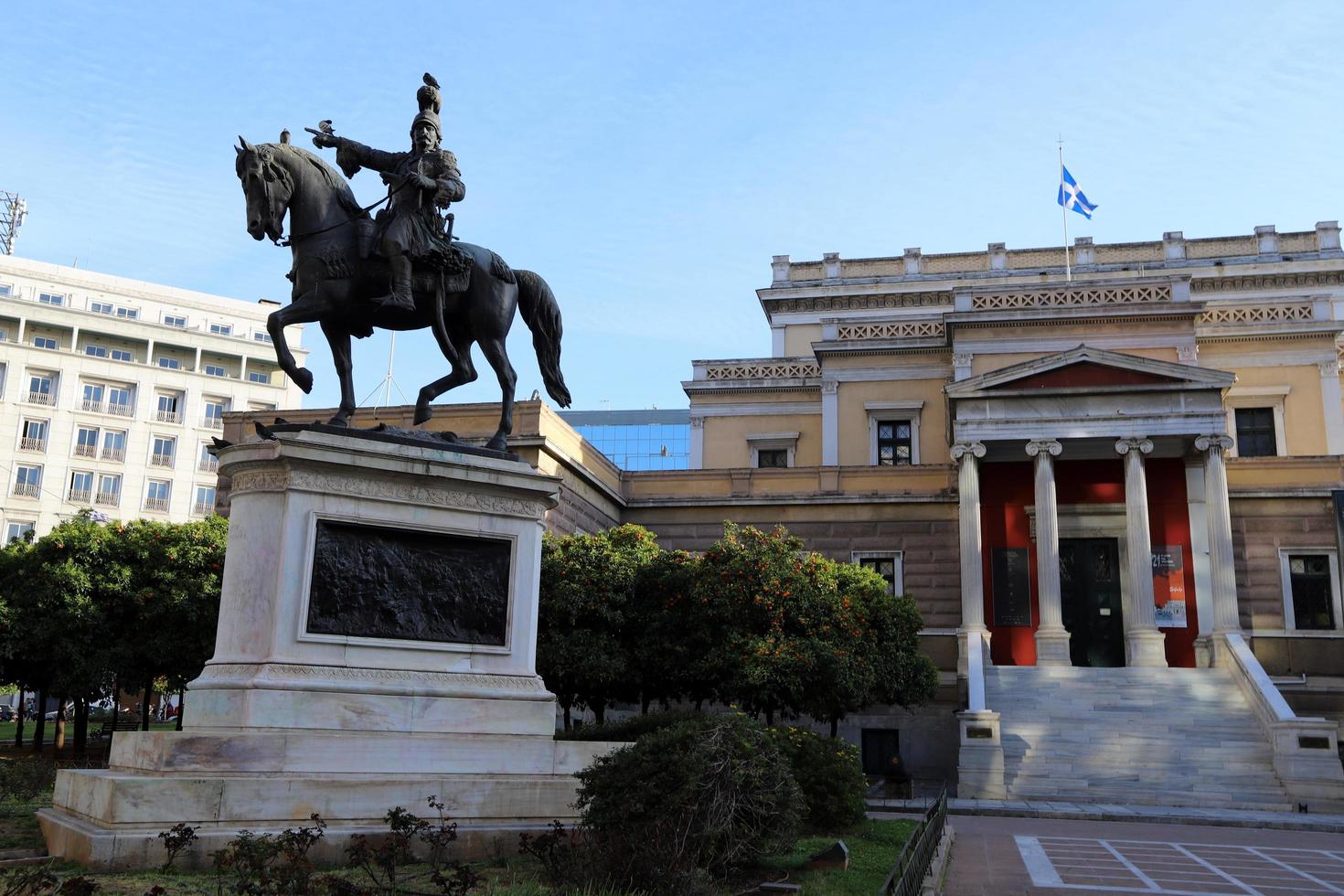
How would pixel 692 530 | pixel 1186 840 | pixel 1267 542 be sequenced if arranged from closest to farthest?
pixel 1186 840 < pixel 1267 542 < pixel 692 530

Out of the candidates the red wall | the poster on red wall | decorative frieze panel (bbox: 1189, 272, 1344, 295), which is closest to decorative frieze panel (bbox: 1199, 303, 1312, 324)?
decorative frieze panel (bbox: 1189, 272, 1344, 295)

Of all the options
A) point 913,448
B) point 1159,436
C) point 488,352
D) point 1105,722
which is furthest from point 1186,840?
point 913,448

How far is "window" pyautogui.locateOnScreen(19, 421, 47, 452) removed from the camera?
2837 inches

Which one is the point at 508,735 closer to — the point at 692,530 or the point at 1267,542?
the point at 692,530

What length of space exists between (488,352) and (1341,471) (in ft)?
102

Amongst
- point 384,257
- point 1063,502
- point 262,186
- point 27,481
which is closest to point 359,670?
point 384,257

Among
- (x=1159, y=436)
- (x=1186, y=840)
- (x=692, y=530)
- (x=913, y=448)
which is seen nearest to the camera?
(x=1186, y=840)

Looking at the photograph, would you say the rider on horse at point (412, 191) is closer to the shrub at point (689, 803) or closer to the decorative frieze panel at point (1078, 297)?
the shrub at point (689, 803)

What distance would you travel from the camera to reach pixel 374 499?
1134 cm

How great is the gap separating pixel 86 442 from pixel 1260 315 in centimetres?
6788

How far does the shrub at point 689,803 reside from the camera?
29.4ft

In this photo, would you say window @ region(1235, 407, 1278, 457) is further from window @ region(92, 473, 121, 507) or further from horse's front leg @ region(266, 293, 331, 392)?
window @ region(92, 473, 121, 507)

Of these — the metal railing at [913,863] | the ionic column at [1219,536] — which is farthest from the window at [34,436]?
the metal railing at [913,863]

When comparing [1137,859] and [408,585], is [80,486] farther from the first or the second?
[1137,859]
